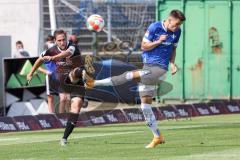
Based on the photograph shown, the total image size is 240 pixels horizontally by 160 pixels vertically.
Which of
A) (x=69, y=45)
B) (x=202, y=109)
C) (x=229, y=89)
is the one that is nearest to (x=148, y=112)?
(x=69, y=45)

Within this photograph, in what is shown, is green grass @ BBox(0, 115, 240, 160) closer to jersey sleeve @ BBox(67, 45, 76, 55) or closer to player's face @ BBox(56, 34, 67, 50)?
jersey sleeve @ BBox(67, 45, 76, 55)

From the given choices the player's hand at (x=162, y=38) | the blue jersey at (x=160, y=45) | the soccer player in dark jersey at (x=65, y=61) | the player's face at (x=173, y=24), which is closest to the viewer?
the player's hand at (x=162, y=38)

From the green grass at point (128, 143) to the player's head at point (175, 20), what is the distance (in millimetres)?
2030

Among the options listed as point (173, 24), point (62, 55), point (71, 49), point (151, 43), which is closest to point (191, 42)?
point (71, 49)

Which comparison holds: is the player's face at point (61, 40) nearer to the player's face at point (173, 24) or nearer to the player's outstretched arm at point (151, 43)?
the player's outstretched arm at point (151, 43)

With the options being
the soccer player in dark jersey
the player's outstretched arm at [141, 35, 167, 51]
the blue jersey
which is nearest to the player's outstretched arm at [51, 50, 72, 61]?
the soccer player in dark jersey

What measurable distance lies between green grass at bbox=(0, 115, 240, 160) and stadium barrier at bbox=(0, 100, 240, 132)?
87 cm

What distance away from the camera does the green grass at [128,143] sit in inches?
545

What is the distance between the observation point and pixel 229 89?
30.1 m

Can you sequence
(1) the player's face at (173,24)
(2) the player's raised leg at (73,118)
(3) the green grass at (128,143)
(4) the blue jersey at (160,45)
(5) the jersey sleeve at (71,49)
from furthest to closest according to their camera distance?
(5) the jersey sleeve at (71,49), (2) the player's raised leg at (73,118), (4) the blue jersey at (160,45), (1) the player's face at (173,24), (3) the green grass at (128,143)

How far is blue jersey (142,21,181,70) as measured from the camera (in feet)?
50.9

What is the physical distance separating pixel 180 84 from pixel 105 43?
4765 millimetres

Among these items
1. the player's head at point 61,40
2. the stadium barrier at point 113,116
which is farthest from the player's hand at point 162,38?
the stadium barrier at point 113,116

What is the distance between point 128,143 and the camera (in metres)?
16.3
